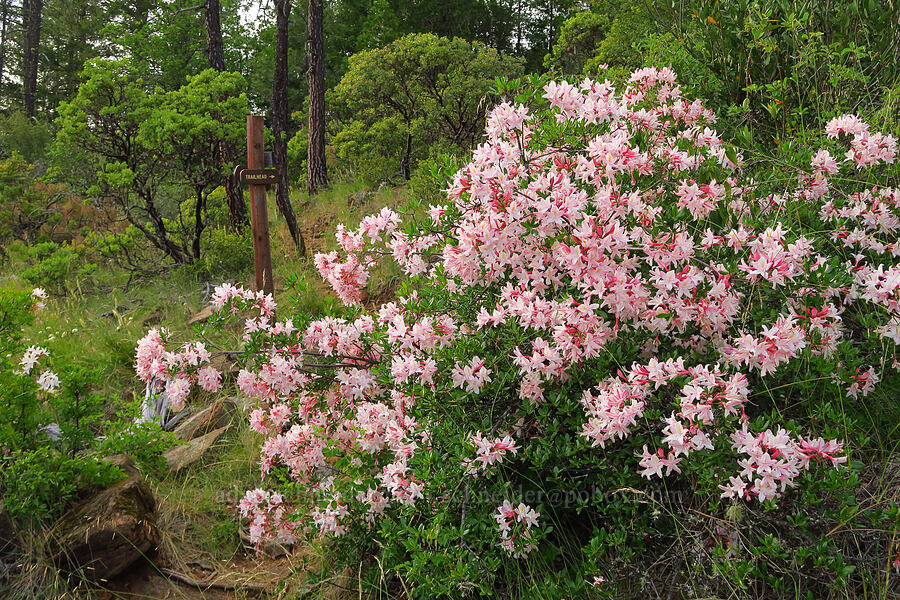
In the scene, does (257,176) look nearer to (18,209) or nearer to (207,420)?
(207,420)

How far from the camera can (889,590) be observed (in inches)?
74.2

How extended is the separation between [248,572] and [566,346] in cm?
217

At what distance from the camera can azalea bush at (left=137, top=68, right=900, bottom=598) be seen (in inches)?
76.6

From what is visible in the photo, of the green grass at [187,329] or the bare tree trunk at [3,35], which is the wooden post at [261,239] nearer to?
the green grass at [187,329]

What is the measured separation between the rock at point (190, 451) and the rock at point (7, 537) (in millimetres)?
1135

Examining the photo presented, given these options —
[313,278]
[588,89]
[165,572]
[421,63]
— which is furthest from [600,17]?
[165,572]

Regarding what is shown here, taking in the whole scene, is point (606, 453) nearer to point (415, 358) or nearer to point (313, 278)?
point (415, 358)

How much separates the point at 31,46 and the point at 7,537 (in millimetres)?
25553

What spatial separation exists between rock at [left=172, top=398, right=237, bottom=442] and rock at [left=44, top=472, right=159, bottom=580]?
1.41 metres

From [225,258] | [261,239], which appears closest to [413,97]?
[225,258]

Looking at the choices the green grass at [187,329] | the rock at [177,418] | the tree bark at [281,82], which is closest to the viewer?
the green grass at [187,329]

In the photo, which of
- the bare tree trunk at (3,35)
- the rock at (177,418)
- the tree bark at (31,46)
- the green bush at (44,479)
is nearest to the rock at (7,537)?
the green bush at (44,479)

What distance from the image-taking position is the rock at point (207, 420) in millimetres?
4380

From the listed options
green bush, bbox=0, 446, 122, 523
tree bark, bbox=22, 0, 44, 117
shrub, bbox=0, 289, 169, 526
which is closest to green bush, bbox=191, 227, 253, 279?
shrub, bbox=0, 289, 169, 526
